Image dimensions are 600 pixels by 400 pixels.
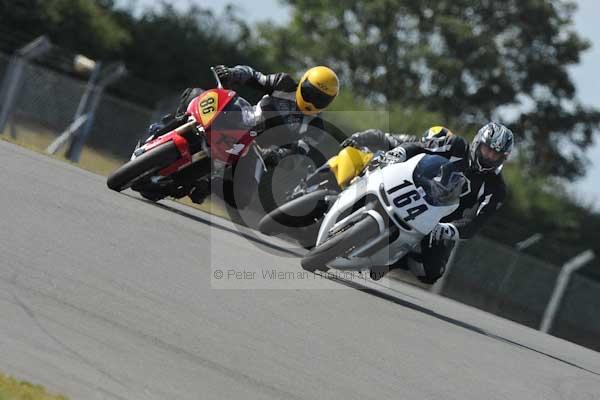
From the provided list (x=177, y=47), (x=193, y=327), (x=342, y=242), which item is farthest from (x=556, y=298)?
(x=177, y=47)

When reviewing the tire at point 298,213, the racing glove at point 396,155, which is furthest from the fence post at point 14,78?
the racing glove at point 396,155

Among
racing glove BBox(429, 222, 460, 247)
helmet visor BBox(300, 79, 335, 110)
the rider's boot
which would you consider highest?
helmet visor BBox(300, 79, 335, 110)

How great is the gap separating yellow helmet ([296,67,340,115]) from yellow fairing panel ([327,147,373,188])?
0.43m

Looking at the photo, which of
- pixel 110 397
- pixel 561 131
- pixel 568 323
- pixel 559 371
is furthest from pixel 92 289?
pixel 561 131

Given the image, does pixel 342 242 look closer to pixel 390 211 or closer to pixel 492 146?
pixel 390 211

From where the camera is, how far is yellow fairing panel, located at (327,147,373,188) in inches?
387

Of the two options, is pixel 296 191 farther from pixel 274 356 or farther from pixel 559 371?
pixel 274 356

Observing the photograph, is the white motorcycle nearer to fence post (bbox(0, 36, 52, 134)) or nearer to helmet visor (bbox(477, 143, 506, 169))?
helmet visor (bbox(477, 143, 506, 169))

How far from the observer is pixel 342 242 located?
29.0 feet

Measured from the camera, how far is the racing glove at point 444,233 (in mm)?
9414

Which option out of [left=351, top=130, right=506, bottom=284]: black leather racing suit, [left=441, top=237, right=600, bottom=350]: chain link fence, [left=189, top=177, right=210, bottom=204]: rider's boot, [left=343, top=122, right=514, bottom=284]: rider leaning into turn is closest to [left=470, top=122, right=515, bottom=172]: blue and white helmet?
[left=343, top=122, right=514, bottom=284]: rider leaning into turn

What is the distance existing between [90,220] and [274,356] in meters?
2.77

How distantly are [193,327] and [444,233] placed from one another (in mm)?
3935

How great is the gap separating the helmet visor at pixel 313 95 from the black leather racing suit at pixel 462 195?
360 millimetres
